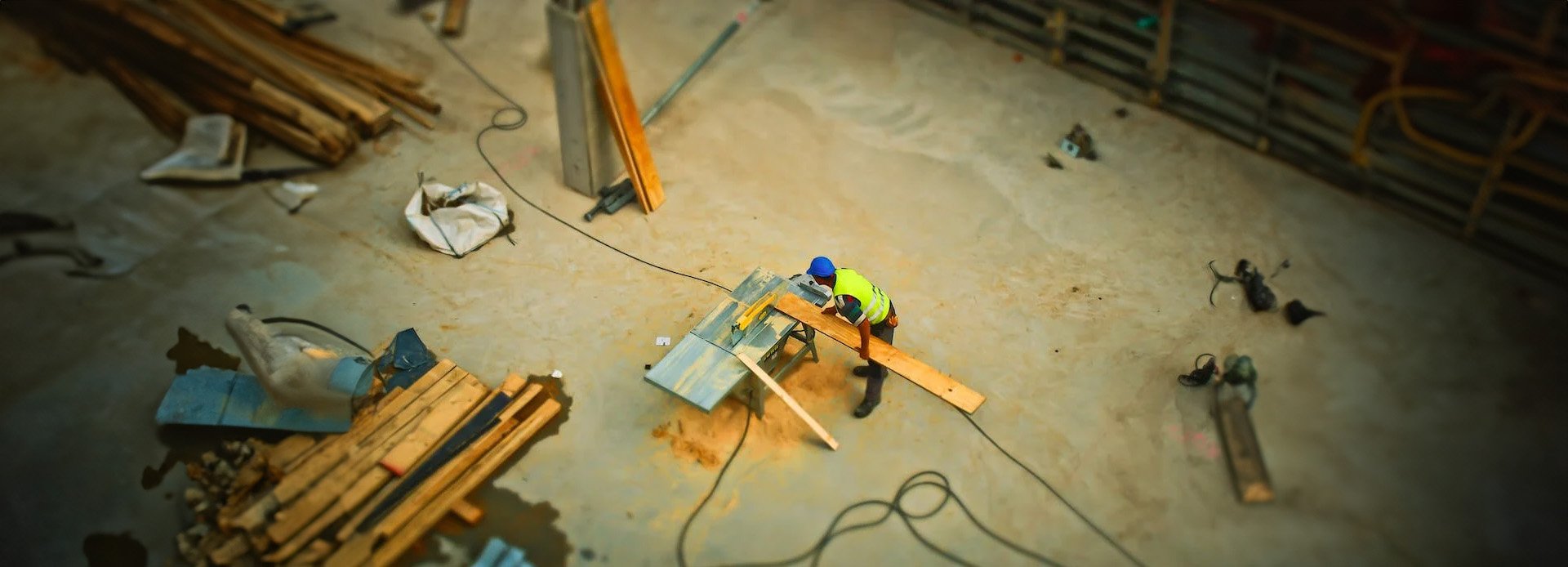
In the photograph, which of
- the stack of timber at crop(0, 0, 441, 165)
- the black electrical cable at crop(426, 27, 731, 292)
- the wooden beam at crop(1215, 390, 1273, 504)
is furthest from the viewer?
the stack of timber at crop(0, 0, 441, 165)

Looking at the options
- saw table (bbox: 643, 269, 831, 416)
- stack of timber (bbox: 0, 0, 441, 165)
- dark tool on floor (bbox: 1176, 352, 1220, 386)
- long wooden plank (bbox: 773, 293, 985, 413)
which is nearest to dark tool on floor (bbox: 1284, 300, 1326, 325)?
dark tool on floor (bbox: 1176, 352, 1220, 386)

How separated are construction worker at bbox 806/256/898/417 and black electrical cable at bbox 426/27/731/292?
1552 mm

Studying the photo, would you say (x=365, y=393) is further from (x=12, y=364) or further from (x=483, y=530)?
(x=12, y=364)

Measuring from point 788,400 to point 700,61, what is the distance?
5013mm

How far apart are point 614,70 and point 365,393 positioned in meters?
3.39

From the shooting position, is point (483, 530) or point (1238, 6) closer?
point (483, 530)

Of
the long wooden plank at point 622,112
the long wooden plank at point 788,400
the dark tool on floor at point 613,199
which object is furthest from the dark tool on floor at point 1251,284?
the dark tool on floor at point 613,199

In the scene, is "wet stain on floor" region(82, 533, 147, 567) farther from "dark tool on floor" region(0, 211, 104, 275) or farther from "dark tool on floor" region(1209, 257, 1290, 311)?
"dark tool on floor" region(1209, 257, 1290, 311)

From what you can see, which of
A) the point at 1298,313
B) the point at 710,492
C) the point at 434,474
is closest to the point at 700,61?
the point at 710,492

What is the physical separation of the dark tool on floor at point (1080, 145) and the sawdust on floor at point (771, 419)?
136 inches

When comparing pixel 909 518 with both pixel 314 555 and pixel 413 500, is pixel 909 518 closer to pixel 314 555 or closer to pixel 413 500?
pixel 413 500

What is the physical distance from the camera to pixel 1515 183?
891cm

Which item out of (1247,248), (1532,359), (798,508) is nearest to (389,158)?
(798,508)

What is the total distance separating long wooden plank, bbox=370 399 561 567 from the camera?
24.0 ft
